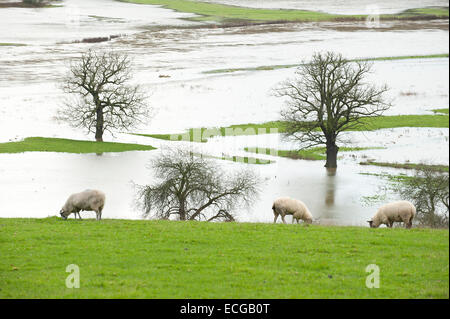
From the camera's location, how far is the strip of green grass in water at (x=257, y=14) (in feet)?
543

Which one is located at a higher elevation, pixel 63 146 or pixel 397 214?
pixel 63 146

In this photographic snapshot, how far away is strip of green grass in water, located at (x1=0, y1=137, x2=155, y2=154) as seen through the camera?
2330 inches

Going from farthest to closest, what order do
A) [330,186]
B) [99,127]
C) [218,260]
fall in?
[99,127]
[330,186]
[218,260]

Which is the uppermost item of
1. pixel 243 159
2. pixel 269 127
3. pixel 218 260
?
pixel 269 127

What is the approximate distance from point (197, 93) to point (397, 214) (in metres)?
63.8

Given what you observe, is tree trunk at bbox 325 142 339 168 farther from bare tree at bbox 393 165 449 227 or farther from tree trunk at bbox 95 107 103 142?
tree trunk at bbox 95 107 103 142

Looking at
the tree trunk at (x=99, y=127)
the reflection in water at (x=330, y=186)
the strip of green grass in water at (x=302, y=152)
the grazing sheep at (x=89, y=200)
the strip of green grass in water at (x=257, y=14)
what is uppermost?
the strip of green grass in water at (x=257, y=14)

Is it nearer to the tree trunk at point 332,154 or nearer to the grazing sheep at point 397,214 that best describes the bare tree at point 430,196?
the grazing sheep at point 397,214

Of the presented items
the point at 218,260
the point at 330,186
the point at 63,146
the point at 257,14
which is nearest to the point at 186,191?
the point at 330,186

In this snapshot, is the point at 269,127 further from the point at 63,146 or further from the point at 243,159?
the point at 63,146

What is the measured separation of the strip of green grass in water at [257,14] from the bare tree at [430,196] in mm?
126632

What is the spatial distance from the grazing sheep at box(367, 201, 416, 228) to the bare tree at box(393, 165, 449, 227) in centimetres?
685

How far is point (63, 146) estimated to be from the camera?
61.0 m

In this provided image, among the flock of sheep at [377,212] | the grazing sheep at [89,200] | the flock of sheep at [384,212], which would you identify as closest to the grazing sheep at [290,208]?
the flock of sheep at [384,212]
